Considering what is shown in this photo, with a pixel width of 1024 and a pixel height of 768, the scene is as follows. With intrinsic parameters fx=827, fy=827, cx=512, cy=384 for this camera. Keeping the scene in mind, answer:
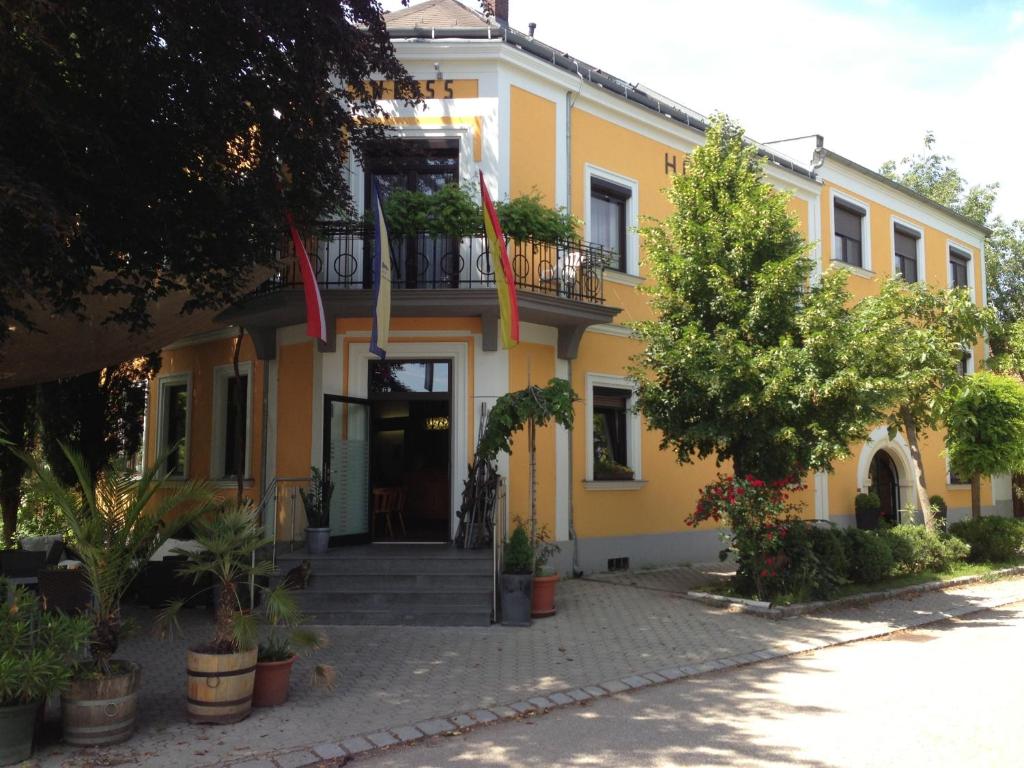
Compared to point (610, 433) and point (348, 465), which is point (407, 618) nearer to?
point (348, 465)

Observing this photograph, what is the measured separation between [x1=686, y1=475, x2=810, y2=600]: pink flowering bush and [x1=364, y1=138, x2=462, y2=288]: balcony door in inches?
179

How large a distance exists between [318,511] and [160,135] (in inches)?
205

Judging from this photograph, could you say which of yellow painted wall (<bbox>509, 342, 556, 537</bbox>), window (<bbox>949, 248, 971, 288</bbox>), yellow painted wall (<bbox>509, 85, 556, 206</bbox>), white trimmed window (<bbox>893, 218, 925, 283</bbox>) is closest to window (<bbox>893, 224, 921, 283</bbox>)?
white trimmed window (<bbox>893, 218, 925, 283</bbox>)

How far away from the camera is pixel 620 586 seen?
11.9 metres

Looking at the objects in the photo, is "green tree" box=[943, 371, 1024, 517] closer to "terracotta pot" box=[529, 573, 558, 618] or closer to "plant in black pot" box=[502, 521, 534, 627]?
"terracotta pot" box=[529, 573, 558, 618]

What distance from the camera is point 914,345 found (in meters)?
11.2

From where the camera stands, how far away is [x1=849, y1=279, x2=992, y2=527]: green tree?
10.4 m

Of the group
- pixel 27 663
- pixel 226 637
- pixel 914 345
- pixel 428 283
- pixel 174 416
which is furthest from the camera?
pixel 174 416

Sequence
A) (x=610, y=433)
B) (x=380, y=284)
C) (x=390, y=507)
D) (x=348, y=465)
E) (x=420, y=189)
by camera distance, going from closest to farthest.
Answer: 1. (x=380, y=284)
2. (x=348, y=465)
3. (x=420, y=189)
4. (x=390, y=507)
5. (x=610, y=433)

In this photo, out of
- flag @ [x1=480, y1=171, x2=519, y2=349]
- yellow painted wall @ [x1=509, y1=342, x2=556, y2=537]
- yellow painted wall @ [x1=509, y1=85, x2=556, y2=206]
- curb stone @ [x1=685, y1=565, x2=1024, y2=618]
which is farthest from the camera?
yellow painted wall @ [x1=509, y1=85, x2=556, y2=206]

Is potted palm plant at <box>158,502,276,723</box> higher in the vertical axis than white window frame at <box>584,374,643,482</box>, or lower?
lower

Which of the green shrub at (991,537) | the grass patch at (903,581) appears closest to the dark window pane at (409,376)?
the grass patch at (903,581)

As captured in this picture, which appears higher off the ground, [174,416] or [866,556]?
[174,416]

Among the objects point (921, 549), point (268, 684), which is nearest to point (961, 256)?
point (921, 549)
